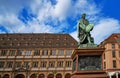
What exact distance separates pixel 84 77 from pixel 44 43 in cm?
4351

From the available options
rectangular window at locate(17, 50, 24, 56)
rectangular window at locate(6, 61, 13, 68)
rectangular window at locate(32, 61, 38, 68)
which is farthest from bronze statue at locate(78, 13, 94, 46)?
rectangular window at locate(6, 61, 13, 68)

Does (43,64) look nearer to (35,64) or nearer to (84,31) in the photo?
(35,64)

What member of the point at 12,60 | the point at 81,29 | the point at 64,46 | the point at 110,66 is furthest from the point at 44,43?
the point at 81,29

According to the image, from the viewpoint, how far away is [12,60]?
54.4 metres

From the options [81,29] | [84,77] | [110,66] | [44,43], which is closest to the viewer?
[84,77]

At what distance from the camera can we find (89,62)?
1389 cm

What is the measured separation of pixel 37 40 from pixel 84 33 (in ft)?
140

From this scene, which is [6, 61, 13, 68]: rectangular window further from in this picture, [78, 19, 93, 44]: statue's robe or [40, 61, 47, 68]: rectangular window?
[78, 19, 93, 44]: statue's robe

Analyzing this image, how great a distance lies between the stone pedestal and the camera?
44.3ft

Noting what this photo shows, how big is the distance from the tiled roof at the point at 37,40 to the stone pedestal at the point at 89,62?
135 feet

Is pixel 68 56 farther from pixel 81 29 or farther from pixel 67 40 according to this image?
pixel 81 29

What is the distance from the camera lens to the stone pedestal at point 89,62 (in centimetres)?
1349

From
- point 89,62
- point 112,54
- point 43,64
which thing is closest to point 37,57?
point 43,64

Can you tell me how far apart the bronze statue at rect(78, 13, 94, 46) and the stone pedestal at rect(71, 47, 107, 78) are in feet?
3.98
